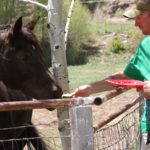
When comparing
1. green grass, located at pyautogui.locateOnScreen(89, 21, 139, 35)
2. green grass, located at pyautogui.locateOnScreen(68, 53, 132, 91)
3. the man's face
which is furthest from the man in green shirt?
green grass, located at pyautogui.locateOnScreen(89, 21, 139, 35)

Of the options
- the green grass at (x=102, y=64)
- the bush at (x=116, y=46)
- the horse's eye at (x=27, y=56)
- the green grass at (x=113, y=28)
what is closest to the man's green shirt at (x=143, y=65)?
the horse's eye at (x=27, y=56)

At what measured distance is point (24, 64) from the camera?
474 cm

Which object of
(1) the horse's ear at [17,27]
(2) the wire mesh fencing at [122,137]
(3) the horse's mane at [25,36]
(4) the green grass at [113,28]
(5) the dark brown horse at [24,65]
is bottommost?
(4) the green grass at [113,28]

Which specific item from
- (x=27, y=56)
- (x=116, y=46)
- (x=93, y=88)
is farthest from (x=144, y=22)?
(x=116, y=46)

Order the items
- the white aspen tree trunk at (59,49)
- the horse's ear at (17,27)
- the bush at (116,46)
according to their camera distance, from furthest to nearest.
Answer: the bush at (116,46) < the white aspen tree trunk at (59,49) < the horse's ear at (17,27)

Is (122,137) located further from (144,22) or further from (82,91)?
(144,22)

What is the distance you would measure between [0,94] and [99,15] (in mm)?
44426

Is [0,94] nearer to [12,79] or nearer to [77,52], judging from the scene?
[12,79]

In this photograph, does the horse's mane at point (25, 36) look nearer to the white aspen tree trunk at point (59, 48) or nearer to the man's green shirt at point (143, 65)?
the white aspen tree trunk at point (59, 48)

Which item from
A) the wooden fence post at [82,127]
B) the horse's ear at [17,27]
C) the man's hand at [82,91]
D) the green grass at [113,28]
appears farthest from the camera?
the green grass at [113,28]

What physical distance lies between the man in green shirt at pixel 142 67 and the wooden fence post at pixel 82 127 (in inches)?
16.6

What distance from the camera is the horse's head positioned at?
186 inches

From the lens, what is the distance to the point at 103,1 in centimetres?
5053

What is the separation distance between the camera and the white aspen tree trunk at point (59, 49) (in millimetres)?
4840
